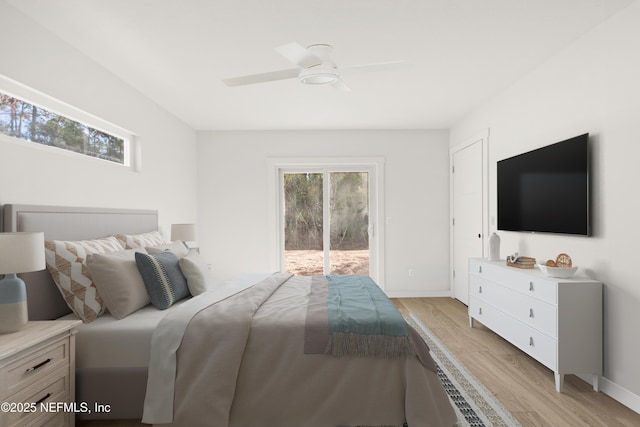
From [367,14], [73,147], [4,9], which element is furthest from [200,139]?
[367,14]

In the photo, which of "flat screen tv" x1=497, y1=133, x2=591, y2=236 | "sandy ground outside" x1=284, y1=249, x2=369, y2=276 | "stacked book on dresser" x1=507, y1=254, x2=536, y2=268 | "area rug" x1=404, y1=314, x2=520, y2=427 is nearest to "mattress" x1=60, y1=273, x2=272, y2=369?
"area rug" x1=404, y1=314, x2=520, y2=427

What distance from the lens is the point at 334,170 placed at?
582 centimetres

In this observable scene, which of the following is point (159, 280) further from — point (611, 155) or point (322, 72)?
point (611, 155)

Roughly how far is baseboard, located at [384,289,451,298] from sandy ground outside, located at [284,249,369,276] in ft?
1.64

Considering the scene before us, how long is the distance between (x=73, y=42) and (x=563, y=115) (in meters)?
3.82

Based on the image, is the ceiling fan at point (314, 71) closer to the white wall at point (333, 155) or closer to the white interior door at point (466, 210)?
the white interior door at point (466, 210)

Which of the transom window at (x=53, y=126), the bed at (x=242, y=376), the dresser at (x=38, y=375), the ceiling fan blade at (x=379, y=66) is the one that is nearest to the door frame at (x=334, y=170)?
the transom window at (x=53, y=126)

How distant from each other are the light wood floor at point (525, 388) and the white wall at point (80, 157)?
1583 mm

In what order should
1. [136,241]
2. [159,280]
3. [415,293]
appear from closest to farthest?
[159,280] → [136,241] → [415,293]

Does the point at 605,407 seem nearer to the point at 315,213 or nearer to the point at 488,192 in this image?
the point at 488,192

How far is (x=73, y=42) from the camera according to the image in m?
2.83

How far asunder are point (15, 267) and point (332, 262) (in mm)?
4422

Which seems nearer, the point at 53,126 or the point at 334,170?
the point at 53,126

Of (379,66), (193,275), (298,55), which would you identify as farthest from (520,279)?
(193,275)
